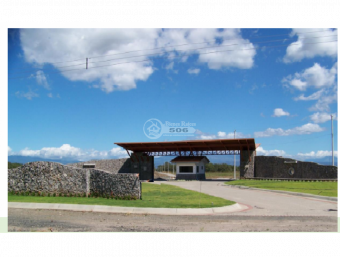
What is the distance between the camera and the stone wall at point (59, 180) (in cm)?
1767

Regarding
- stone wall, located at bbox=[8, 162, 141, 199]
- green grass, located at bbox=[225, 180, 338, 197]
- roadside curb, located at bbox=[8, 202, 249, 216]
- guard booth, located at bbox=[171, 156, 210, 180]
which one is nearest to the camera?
roadside curb, located at bbox=[8, 202, 249, 216]

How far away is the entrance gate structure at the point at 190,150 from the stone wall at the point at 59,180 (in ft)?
82.6

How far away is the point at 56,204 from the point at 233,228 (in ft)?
29.2

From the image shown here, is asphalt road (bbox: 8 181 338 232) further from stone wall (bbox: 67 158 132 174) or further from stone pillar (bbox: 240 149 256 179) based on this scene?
stone wall (bbox: 67 158 132 174)

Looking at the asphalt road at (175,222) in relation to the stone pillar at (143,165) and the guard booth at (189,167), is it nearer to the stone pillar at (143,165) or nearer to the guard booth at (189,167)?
the guard booth at (189,167)

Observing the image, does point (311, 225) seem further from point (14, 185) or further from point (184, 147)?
point (184, 147)

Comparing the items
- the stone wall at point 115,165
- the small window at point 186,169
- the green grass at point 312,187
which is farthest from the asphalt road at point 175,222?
the stone wall at point 115,165

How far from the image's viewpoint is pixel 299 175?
3681cm

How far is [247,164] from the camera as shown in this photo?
1655 inches

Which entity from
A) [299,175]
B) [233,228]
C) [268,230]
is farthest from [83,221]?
[299,175]

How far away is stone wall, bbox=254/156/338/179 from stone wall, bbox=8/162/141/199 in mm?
26602

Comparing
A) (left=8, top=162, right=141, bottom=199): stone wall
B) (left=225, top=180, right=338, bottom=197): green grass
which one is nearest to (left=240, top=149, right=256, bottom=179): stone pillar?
(left=225, top=180, right=338, bottom=197): green grass

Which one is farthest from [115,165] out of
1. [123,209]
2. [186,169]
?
[123,209]

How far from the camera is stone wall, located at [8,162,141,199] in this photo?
17672mm
